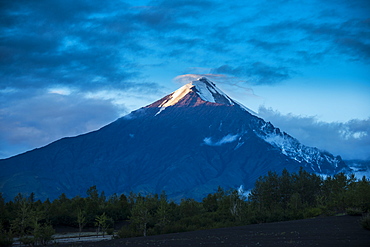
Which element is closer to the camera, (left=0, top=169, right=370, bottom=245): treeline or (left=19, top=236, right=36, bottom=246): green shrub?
(left=19, top=236, right=36, bottom=246): green shrub

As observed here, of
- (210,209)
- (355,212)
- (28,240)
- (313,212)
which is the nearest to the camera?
(28,240)

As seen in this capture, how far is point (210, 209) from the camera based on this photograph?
8450 centimetres

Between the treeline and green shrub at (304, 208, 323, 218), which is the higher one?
the treeline

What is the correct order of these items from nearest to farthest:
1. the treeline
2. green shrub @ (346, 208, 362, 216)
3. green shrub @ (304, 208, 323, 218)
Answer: green shrub @ (346, 208, 362, 216) → the treeline → green shrub @ (304, 208, 323, 218)

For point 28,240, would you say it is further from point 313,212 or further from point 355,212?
point 313,212

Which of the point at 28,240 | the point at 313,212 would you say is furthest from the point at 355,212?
the point at 28,240

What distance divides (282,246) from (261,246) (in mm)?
1524

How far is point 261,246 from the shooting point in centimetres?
2536

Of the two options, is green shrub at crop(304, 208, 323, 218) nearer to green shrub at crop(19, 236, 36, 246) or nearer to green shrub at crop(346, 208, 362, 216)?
green shrub at crop(346, 208, 362, 216)

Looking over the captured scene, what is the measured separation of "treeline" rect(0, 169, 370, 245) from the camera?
5253 centimetres

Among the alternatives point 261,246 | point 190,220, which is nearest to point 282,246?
point 261,246

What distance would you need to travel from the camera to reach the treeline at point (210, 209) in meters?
52.5

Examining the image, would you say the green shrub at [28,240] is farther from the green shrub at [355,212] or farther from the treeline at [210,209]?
the green shrub at [355,212]

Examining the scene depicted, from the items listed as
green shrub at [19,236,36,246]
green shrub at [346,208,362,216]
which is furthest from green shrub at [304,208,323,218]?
green shrub at [19,236,36,246]
